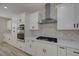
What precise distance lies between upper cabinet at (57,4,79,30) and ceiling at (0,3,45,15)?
464 millimetres

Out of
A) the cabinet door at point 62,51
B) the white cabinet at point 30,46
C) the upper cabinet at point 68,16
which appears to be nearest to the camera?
the cabinet door at point 62,51

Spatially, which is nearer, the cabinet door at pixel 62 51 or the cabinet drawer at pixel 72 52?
the cabinet drawer at pixel 72 52

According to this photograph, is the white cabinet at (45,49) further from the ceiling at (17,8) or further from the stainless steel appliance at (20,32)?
the ceiling at (17,8)

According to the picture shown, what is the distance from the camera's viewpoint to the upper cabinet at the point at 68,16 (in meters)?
1.72

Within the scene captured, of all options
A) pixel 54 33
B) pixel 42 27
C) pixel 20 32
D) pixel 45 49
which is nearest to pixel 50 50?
pixel 45 49

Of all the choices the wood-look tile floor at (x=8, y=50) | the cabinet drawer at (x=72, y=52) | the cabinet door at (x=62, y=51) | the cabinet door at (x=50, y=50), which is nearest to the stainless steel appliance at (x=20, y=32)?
the wood-look tile floor at (x=8, y=50)

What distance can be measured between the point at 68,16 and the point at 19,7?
1.04 meters

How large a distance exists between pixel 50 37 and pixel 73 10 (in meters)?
0.75

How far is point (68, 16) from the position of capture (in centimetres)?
183

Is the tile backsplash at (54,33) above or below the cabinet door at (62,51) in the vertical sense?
above

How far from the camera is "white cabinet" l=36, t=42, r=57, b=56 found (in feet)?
5.69

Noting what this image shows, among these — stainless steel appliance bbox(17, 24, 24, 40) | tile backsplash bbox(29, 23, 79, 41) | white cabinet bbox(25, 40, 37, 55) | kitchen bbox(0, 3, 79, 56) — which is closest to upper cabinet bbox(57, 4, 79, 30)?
kitchen bbox(0, 3, 79, 56)

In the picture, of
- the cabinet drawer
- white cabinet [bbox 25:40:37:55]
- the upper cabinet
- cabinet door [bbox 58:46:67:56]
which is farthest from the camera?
white cabinet [bbox 25:40:37:55]

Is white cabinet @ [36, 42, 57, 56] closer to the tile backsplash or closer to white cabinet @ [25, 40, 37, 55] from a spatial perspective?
white cabinet @ [25, 40, 37, 55]
